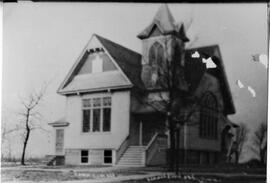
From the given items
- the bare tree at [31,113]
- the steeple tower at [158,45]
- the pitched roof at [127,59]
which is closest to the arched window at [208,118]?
the steeple tower at [158,45]

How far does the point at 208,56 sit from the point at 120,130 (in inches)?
55.2

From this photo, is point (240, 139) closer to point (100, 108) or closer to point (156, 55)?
point (156, 55)

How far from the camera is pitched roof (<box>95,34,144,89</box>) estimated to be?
5.95m

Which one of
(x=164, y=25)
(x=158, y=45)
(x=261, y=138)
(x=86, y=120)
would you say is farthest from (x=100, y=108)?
(x=261, y=138)

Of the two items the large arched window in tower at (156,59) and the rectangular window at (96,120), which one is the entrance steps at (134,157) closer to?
the rectangular window at (96,120)

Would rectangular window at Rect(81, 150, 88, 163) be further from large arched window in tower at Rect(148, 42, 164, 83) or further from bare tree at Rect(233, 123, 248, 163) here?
bare tree at Rect(233, 123, 248, 163)

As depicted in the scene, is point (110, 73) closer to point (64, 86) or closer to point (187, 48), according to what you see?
point (64, 86)

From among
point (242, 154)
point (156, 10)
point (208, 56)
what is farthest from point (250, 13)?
point (242, 154)

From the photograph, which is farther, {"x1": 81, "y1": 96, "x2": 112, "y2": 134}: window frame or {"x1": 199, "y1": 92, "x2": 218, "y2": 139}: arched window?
{"x1": 81, "y1": 96, "x2": 112, "y2": 134}: window frame

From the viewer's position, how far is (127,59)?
5.97 m

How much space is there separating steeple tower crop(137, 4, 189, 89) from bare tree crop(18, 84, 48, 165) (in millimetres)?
1302

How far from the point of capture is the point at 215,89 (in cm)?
591

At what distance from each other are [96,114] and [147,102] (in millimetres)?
666

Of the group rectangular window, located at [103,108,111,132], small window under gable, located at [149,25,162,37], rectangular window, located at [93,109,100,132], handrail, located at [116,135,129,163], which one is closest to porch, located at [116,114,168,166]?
handrail, located at [116,135,129,163]
